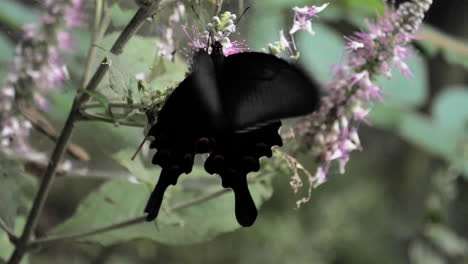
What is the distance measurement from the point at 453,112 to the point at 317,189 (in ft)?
2.94

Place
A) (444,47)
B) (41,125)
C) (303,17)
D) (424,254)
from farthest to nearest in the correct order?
1. (424,254)
2. (444,47)
3. (41,125)
4. (303,17)

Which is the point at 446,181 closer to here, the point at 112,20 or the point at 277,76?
the point at 112,20

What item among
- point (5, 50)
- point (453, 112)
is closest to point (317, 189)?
point (453, 112)

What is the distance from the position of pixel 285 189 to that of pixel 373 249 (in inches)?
14.9

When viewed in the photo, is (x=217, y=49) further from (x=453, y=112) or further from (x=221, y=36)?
(x=453, y=112)

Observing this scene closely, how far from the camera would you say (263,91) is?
1.51 feet

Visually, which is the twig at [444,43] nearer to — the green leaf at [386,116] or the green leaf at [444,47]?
the green leaf at [444,47]

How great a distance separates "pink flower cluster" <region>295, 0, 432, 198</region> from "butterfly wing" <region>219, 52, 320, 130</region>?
0.20 m

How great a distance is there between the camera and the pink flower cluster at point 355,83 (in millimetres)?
633

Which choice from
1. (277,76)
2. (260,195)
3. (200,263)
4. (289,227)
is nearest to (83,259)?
(200,263)

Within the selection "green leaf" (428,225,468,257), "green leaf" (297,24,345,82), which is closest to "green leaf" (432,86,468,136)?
"green leaf" (297,24,345,82)

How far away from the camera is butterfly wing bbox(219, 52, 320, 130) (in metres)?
0.43

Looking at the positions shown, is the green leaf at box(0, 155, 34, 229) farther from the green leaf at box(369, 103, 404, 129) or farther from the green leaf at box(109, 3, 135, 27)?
the green leaf at box(369, 103, 404, 129)

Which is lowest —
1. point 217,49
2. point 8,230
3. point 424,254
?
point 424,254
